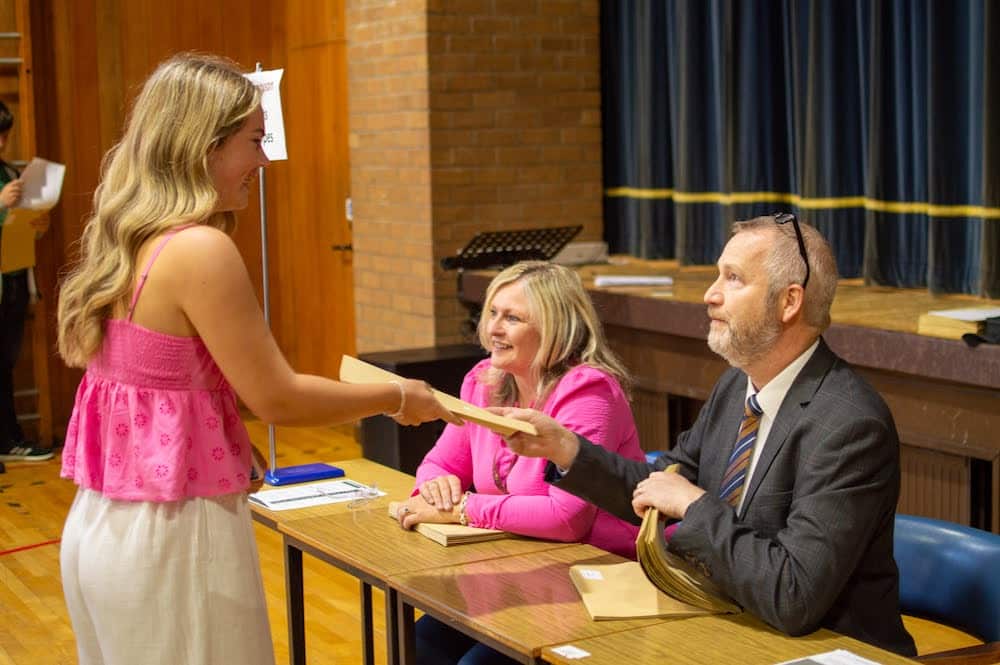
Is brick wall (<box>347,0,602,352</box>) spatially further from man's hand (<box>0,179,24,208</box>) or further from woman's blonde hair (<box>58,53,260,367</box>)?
woman's blonde hair (<box>58,53,260,367</box>)

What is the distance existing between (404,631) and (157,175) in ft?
3.44

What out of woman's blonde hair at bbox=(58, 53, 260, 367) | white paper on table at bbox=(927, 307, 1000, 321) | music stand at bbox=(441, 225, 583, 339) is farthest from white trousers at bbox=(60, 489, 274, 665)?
music stand at bbox=(441, 225, 583, 339)

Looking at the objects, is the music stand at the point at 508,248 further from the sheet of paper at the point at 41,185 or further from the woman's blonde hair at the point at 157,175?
the woman's blonde hair at the point at 157,175

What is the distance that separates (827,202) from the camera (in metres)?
5.60

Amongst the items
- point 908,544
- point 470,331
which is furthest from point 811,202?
point 908,544

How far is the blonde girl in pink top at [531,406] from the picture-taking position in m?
2.94

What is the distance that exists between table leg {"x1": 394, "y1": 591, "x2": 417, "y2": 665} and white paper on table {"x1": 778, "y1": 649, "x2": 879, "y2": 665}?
0.83 metres

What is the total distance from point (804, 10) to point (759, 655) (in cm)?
404

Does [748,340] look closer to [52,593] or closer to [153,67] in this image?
[52,593]

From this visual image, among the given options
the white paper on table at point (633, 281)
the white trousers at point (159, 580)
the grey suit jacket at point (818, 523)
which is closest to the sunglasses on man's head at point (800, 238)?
the grey suit jacket at point (818, 523)

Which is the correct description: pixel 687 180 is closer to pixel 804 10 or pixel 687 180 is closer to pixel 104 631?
pixel 804 10

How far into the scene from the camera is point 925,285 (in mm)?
5328

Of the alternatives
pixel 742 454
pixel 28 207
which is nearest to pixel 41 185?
pixel 28 207

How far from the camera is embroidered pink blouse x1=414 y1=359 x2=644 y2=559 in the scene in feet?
9.52
